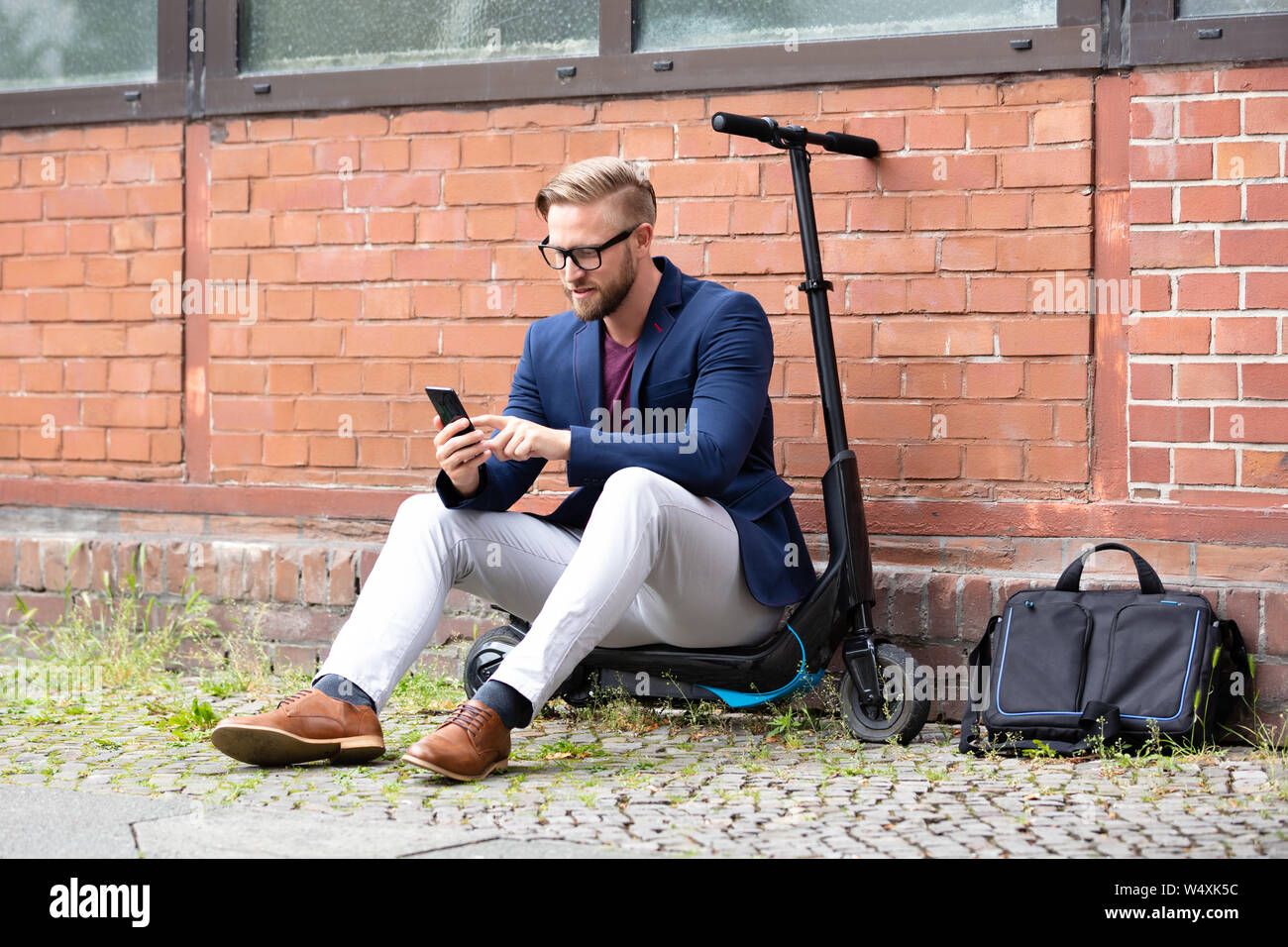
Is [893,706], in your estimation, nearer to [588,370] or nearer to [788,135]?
[588,370]

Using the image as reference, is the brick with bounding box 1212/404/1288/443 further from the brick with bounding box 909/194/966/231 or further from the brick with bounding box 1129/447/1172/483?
the brick with bounding box 909/194/966/231

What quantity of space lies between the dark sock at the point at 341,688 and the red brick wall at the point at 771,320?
1480 mm

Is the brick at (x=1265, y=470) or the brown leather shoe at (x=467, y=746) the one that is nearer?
the brown leather shoe at (x=467, y=746)

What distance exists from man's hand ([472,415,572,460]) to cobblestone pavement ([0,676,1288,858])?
789 mm

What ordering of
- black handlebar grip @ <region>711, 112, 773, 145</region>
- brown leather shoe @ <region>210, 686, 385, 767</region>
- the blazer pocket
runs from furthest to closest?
the blazer pocket < black handlebar grip @ <region>711, 112, 773, 145</region> < brown leather shoe @ <region>210, 686, 385, 767</region>

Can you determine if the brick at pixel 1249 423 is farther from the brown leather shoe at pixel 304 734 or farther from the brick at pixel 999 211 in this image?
the brown leather shoe at pixel 304 734

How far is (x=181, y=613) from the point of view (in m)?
5.57

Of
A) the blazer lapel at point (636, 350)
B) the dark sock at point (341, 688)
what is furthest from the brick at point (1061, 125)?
the dark sock at point (341, 688)

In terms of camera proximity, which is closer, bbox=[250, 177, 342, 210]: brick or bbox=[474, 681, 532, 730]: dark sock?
bbox=[474, 681, 532, 730]: dark sock

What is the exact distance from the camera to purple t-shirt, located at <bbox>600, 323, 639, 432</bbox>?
417cm

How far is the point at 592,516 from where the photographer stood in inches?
145

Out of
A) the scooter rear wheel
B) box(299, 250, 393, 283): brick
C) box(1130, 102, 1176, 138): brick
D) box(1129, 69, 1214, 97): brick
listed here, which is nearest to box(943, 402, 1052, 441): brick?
box(1130, 102, 1176, 138): brick

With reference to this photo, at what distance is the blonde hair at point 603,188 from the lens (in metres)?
4.01
